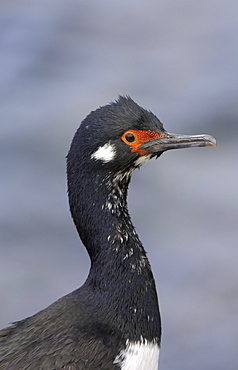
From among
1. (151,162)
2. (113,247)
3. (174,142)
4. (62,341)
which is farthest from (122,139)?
(151,162)

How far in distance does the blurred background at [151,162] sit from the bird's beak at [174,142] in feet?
6.80

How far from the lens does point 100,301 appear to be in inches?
209

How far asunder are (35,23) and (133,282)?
5421mm

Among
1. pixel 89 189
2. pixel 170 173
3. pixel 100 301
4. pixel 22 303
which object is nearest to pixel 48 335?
pixel 100 301

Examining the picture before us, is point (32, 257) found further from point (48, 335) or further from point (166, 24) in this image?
point (166, 24)

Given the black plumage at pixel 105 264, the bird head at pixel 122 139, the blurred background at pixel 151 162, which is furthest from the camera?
the blurred background at pixel 151 162

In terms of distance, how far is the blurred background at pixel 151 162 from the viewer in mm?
7484

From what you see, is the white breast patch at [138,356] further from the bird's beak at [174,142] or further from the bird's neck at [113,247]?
the bird's beak at [174,142]

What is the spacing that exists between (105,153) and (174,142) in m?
0.45

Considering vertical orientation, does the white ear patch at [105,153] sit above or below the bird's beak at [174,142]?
below

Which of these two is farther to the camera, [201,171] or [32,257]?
[201,171]

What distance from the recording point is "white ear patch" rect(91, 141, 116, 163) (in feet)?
17.1

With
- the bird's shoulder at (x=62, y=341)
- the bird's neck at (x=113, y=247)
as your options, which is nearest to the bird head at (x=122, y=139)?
the bird's neck at (x=113, y=247)

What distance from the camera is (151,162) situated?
28.2 feet
